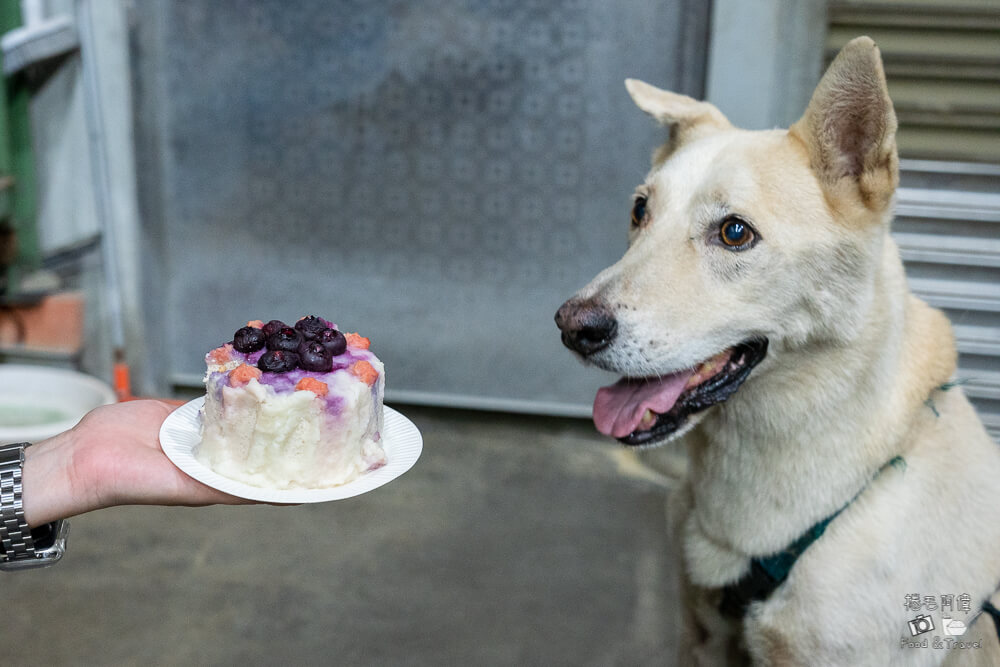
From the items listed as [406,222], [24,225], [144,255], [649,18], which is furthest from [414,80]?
[24,225]

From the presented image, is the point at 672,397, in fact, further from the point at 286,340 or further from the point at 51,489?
the point at 51,489

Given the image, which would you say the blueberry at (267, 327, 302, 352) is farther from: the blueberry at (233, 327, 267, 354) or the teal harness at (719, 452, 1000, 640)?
the teal harness at (719, 452, 1000, 640)

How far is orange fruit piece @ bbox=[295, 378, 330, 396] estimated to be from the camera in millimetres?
1425

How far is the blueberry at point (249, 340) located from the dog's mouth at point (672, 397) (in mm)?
612

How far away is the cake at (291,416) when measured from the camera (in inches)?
56.5

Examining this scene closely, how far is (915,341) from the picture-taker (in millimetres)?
1590

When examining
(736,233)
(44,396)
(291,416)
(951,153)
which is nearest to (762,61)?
(951,153)

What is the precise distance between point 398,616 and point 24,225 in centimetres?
235

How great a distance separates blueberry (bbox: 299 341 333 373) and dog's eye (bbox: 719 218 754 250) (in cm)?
72

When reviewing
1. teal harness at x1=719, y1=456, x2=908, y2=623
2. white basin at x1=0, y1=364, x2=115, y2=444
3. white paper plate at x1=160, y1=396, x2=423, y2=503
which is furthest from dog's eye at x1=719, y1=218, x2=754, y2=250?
white basin at x1=0, y1=364, x2=115, y2=444

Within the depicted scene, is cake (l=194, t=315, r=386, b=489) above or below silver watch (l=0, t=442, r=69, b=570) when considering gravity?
above

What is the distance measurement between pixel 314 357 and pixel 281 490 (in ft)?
0.75

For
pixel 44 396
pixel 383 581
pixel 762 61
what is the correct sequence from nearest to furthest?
pixel 383 581 < pixel 762 61 < pixel 44 396

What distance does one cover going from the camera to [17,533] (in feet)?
4.52
